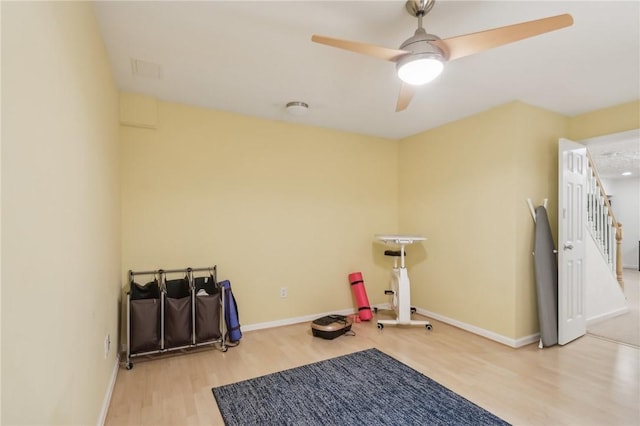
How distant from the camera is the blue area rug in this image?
1978 millimetres

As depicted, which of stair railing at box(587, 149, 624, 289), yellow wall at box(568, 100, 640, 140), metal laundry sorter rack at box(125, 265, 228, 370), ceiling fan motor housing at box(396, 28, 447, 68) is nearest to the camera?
ceiling fan motor housing at box(396, 28, 447, 68)

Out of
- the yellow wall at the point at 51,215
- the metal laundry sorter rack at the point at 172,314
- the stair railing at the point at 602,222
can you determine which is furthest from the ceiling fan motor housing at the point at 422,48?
the stair railing at the point at 602,222

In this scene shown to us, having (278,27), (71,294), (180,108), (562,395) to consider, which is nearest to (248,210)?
(180,108)

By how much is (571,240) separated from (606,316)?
1677 millimetres

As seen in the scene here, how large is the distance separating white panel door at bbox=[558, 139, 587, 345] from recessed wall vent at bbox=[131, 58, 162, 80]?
3809 millimetres

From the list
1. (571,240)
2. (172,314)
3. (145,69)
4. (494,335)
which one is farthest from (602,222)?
(145,69)

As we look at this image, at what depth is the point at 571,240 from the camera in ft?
10.7

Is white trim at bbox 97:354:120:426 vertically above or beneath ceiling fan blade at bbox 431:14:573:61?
beneath

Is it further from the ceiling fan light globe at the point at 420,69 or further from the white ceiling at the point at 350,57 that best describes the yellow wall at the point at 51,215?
the ceiling fan light globe at the point at 420,69

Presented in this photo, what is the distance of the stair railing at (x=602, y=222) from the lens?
4355mm

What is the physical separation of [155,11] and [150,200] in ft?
5.91

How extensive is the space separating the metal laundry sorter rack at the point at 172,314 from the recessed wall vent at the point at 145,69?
175cm

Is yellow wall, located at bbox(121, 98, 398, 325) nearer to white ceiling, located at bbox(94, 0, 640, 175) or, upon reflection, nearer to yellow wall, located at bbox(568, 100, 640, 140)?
white ceiling, located at bbox(94, 0, 640, 175)

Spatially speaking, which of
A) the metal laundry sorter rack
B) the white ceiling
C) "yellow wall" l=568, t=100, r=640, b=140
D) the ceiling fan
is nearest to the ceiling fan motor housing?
the ceiling fan
